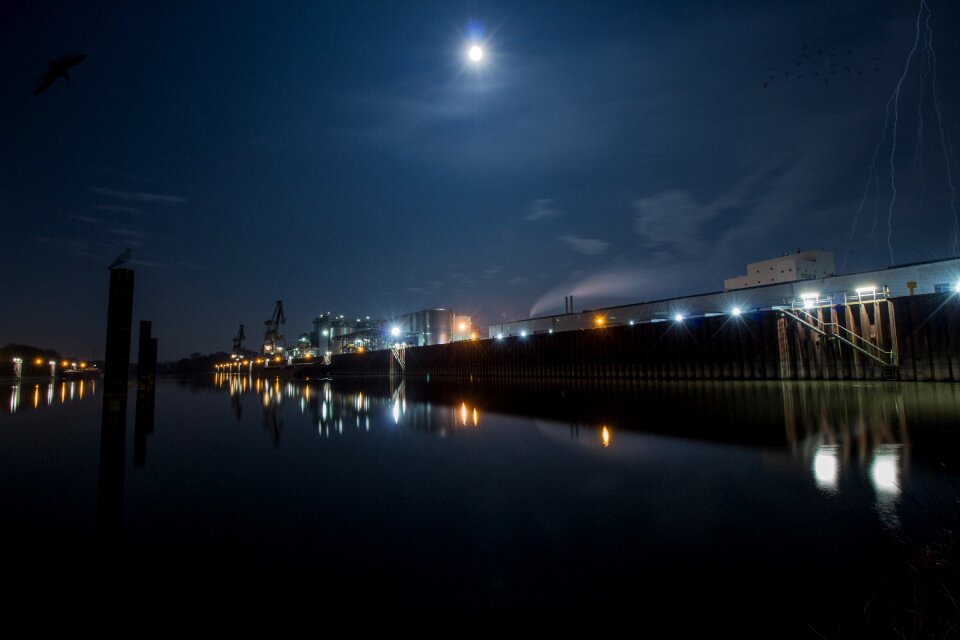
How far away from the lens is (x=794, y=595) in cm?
328

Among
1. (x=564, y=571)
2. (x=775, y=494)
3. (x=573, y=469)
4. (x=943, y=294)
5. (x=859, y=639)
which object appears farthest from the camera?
(x=943, y=294)

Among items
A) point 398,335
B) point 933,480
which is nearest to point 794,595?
point 933,480

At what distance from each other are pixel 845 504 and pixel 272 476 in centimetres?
829

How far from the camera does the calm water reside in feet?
11.4

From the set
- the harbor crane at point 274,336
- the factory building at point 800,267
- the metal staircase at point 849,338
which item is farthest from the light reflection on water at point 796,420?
the harbor crane at point 274,336

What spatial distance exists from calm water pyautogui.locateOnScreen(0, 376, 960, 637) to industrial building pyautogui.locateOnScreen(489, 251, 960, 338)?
65.4 ft

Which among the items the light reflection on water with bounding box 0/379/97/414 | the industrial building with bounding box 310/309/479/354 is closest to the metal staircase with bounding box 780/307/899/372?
the light reflection on water with bounding box 0/379/97/414

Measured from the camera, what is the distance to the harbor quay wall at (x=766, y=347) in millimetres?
20891

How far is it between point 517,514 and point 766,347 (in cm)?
2631

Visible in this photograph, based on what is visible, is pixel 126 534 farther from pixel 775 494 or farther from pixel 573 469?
pixel 775 494

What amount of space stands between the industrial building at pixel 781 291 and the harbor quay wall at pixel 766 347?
123 centimetres

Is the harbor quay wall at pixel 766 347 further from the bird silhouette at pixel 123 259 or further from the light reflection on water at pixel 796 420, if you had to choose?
the bird silhouette at pixel 123 259

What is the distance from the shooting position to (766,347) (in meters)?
25.8

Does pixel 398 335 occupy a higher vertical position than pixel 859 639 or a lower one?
higher
